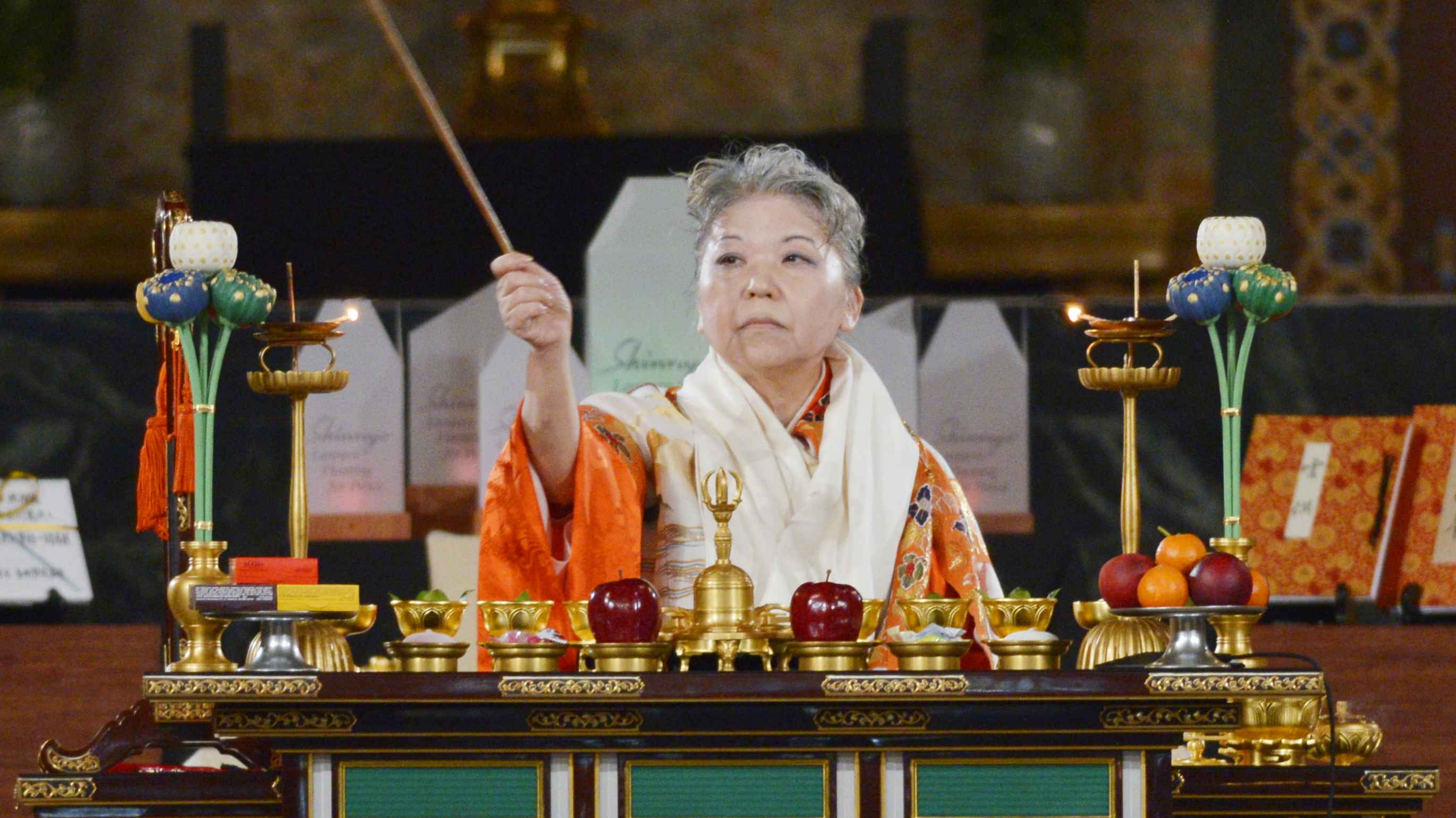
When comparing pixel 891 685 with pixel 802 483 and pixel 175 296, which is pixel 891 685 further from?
pixel 175 296

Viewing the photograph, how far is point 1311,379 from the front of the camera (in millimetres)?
5105

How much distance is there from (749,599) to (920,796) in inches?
16.3

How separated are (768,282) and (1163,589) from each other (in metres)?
1.05

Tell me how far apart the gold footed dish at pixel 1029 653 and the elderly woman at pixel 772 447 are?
0.68 meters

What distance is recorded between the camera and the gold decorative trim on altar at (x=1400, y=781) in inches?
135

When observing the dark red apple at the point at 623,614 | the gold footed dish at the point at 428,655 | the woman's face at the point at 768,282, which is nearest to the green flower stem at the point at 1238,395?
the woman's face at the point at 768,282

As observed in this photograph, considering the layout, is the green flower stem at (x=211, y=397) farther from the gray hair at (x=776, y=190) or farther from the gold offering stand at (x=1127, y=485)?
the gold offering stand at (x=1127, y=485)

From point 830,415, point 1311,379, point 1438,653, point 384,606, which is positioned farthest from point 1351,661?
point 384,606

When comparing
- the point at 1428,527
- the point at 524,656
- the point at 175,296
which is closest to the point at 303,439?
the point at 175,296

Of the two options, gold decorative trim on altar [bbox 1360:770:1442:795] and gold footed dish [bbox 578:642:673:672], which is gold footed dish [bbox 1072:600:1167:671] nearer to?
gold decorative trim on altar [bbox 1360:770:1442:795]

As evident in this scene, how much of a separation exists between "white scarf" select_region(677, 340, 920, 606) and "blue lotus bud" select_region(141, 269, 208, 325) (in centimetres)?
94

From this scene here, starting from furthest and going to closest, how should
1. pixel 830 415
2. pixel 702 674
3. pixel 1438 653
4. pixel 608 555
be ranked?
pixel 1438 653, pixel 830 415, pixel 608 555, pixel 702 674

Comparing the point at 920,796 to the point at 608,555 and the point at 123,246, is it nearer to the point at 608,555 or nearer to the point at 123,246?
the point at 608,555

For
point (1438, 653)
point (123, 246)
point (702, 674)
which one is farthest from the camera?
point (123, 246)
